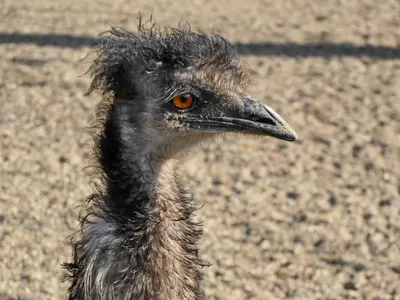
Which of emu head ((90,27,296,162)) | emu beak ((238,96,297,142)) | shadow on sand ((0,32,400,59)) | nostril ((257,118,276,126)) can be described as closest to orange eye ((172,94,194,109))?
emu head ((90,27,296,162))

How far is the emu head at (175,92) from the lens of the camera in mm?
2967

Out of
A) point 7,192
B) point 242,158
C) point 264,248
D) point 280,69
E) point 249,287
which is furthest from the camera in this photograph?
point 280,69

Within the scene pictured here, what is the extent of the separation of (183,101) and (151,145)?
8.8 inches

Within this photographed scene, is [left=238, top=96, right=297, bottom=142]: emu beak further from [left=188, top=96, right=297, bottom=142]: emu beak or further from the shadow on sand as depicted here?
the shadow on sand

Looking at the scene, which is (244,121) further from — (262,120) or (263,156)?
(263,156)

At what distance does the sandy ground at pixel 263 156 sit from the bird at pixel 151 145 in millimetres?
1504

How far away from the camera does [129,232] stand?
9.58 ft

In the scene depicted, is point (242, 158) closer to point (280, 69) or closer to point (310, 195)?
point (310, 195)

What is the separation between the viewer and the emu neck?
2922 millimetres

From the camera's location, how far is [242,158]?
5680 millimetres

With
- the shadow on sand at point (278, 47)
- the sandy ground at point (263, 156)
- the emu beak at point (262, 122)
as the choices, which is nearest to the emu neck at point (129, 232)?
the emu beak at point (262, 122)

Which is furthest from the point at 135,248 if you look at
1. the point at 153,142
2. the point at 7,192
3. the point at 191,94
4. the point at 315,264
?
the point at 7,192

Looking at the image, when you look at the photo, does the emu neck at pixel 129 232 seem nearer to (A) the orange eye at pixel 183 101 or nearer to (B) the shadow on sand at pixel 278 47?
(A) the orange eye at pixel 183 101

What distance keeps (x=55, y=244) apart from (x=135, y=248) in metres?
1.92
